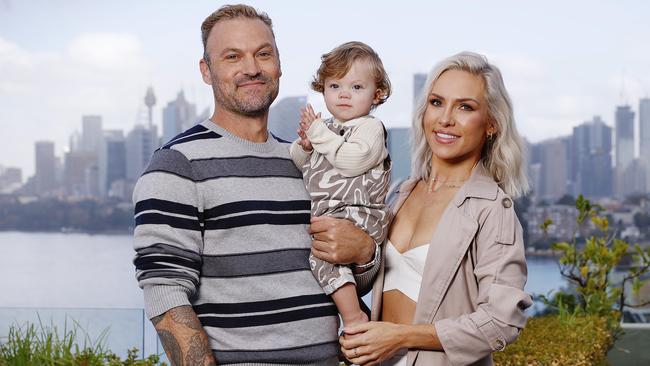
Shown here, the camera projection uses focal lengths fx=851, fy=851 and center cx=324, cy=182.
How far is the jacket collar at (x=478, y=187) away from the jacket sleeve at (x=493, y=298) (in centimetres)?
5

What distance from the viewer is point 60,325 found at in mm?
4059

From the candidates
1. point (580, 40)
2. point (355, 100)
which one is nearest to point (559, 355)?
point (355, 100)

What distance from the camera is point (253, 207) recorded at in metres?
2.11

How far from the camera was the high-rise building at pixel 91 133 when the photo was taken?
21.8 m

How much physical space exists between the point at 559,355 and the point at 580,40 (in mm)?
9370

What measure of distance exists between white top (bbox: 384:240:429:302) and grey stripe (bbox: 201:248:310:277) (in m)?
0.30

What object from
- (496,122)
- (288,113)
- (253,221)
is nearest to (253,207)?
(253,221)

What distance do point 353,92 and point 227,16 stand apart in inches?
15.4

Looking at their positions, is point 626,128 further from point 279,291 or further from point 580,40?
point 279,291

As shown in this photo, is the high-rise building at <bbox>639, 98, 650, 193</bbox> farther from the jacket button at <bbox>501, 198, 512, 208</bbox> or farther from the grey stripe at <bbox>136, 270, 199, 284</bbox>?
the grey stripe at <bbox>136, 270, 199, 284</bbox>

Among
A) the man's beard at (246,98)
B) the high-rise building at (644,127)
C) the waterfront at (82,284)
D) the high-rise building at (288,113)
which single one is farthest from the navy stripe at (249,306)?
the high-rise building at (644,127)

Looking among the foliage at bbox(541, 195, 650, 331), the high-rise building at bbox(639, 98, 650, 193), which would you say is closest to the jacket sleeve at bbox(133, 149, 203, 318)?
the foliage at bbox(541, 195, 650, 331)

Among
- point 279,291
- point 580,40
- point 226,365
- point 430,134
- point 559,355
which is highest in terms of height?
point 580,40

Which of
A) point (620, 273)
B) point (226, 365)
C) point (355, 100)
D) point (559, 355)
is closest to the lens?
point (226, 365)
